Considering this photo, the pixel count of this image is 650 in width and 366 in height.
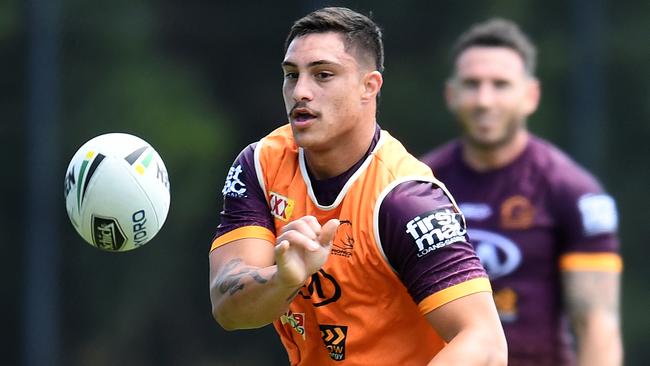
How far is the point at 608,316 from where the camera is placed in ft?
19.2

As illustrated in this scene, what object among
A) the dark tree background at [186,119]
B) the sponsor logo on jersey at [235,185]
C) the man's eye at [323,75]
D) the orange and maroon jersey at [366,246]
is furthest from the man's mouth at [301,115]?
the dark tree background at [186,119]

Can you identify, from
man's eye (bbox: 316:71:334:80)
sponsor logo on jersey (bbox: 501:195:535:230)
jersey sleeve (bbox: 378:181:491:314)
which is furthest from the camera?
sponsor logo on jersey (bbox: 501:195:535:230)

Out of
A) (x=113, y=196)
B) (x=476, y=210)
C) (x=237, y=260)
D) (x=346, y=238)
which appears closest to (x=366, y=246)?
(x=346, y=238)

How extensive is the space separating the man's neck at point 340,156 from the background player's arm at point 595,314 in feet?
6.17

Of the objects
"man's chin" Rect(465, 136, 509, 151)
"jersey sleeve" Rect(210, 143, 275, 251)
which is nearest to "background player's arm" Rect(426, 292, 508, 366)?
"jersey sleeve" Rect(210, 143, 275, 251)

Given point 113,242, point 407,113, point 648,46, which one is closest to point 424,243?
point 113,242

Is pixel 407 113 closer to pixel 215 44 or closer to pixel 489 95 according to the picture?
pixel 215 44

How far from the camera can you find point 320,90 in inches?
170

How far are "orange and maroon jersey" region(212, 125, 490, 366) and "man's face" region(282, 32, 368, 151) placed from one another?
171mm

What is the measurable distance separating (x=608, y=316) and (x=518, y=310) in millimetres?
463

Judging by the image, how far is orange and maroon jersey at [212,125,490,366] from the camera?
4086 millimetres

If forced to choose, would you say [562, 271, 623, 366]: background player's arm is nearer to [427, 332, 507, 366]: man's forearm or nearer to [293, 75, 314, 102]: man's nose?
[427, 332, 507, 366]: man's forearm

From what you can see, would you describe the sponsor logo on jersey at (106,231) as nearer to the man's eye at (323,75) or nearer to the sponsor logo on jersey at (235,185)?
the sponsor logo on jersey at (235,185)

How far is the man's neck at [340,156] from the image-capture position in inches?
174
